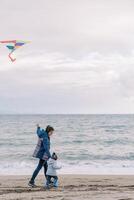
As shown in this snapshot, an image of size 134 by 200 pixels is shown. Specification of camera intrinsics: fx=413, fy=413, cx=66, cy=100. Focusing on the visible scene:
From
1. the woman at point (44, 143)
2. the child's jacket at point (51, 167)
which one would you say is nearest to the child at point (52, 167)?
the child's jacket at point (51, 167)

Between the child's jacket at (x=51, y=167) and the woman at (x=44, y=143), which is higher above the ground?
the woman at (x=44, y=143)

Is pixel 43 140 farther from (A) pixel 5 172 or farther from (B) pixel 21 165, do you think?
(B) pixel 21 165

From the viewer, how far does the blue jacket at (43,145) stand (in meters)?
10.3

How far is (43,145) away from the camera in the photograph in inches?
410

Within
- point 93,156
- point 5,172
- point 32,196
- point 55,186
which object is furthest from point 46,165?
point 93,156

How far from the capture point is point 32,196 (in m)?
9.09

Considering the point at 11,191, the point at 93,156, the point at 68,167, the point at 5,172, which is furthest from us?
the point at 93,156

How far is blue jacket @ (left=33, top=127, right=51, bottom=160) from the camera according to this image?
33.9 feet

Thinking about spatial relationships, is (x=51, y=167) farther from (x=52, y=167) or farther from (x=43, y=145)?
(x=43, y=145)

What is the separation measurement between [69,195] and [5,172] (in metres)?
8.44

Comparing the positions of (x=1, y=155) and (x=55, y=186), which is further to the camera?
(x=1, y=155)

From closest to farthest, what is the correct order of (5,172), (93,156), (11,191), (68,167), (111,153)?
1. (11,191)
2. (5,172)
3. (68,167)
4. (93,156)
5. (111,153)

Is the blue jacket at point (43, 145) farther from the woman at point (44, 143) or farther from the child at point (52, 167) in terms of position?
the child at point (52, 167)

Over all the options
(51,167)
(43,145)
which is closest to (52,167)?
(51,167)
